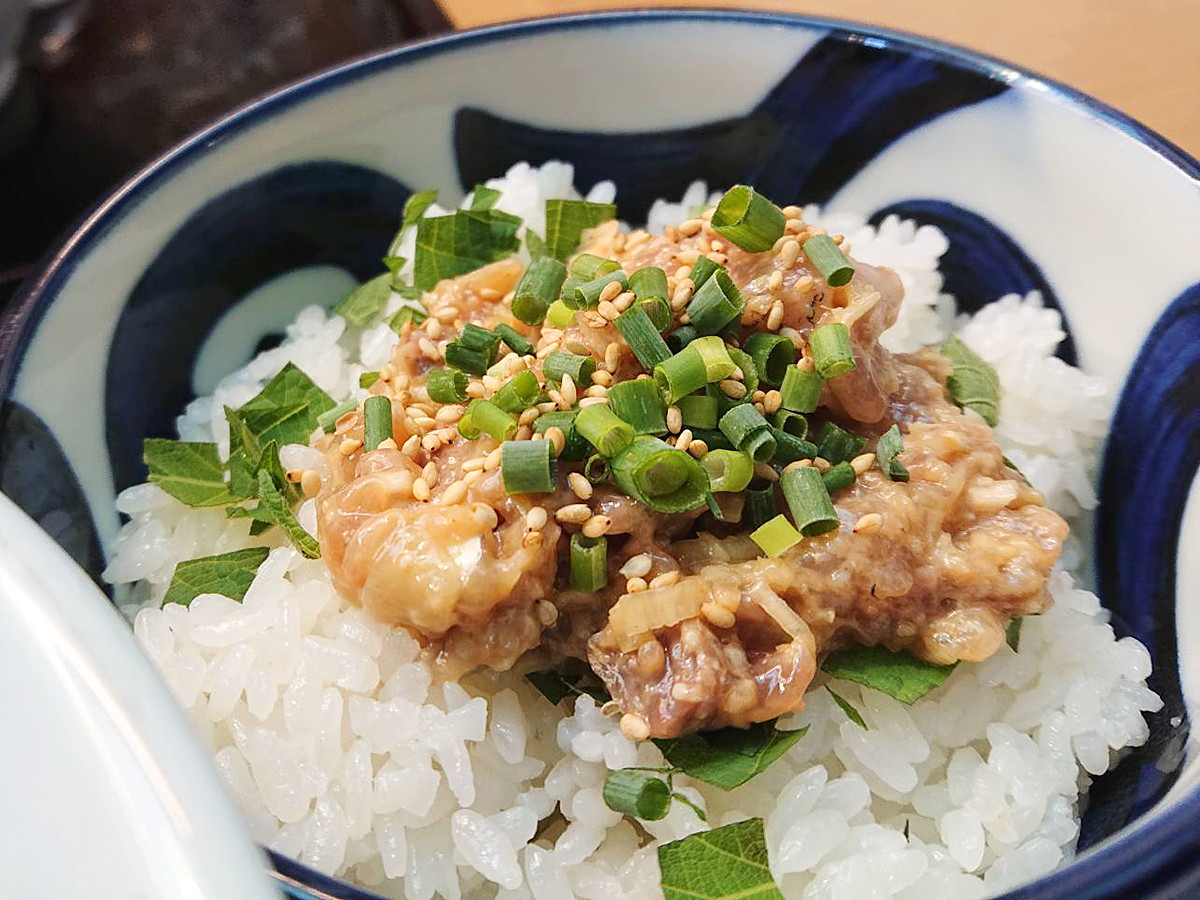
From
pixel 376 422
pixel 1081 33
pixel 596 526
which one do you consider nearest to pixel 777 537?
pixel 596 526

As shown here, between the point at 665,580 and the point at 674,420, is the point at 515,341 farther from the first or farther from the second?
the point at 665,580

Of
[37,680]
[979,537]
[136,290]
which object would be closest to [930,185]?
[979,537]

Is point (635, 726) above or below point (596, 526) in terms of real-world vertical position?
below

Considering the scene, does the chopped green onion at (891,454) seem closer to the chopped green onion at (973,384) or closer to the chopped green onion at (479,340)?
the chopped green onion at (973,384)

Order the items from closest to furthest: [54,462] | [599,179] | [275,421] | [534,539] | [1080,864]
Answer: [1080,864] → [534,539] → [54,462] → [275,421] → [599,179]

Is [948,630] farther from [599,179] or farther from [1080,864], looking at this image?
[599,179]
